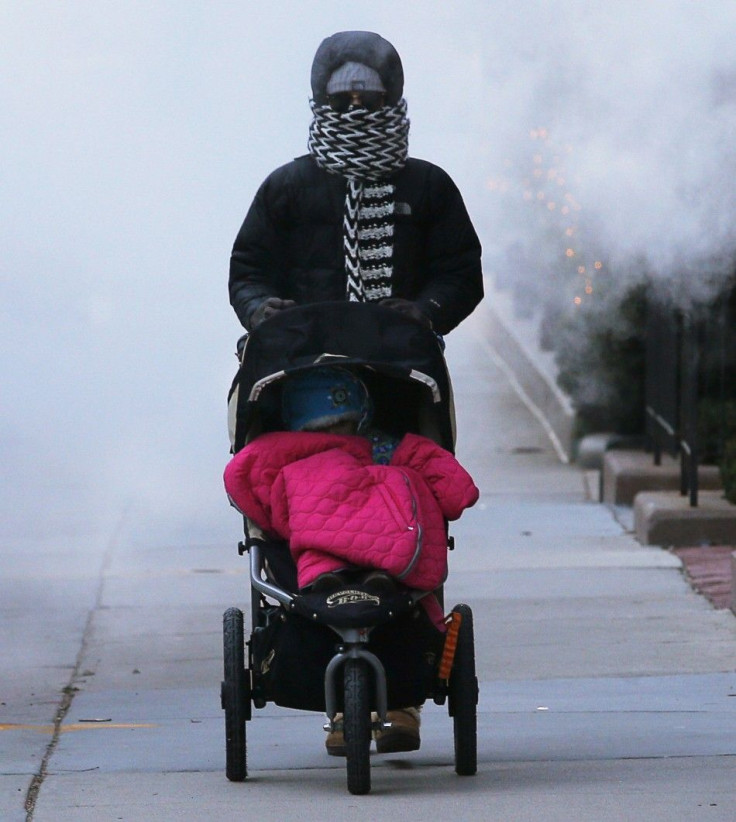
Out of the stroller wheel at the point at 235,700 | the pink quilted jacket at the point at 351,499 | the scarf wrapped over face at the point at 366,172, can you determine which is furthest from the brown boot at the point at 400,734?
the scarf wrapped over face at the point at 366,172

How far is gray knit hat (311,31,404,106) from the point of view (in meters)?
5.48

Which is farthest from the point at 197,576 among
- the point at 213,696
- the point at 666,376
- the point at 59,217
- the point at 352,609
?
the point at 352,609

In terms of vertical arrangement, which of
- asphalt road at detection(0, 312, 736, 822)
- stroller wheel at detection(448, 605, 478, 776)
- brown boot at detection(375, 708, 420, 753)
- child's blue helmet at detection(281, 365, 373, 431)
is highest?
child's blue helmet at detection(281, 365, 373, 431)

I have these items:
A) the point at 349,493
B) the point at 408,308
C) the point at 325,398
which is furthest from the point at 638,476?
the point at 349,493

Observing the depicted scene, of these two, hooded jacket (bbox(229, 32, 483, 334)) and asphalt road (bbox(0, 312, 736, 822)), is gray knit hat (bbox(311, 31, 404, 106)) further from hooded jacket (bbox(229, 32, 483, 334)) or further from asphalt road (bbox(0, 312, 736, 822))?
asphalt road (bbox(0, 312, 736, 822))

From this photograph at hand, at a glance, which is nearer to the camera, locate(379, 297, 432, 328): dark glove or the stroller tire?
the stroller tire

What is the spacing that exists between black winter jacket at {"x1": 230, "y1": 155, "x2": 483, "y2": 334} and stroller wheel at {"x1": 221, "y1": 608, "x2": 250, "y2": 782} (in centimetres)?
96

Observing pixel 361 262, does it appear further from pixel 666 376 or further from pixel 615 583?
pixel 666 376

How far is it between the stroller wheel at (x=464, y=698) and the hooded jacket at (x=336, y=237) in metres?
0.96

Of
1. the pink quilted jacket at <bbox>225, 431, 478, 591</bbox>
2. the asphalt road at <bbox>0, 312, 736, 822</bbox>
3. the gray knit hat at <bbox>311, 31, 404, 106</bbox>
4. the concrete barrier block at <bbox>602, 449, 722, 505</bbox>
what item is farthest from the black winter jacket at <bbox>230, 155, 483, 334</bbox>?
the concrete barrier block at <bbox>602, 449, 722, 505</bbox>

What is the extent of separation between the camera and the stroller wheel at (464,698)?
5.08m

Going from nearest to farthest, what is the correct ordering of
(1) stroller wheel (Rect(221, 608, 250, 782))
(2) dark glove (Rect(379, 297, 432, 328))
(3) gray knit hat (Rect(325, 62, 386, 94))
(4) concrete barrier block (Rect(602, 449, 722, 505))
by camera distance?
(1) stroller wheel (Rect(221, 608, 250, 782)), (2) dark glove (Rect(379, 297, 432, 328)), (3) gray knit hat (Rect(325, 62, 386, 94)), (4) concrete barrier block (Rect(602, 449, 722, 505))

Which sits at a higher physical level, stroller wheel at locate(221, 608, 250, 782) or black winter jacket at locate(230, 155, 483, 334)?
black winter jacket at locate(230, 155, 483, 334)

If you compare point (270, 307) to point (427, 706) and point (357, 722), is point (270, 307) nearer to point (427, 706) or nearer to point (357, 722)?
point (357, 722)
